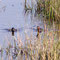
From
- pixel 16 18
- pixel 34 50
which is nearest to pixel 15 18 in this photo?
pixel 16 18

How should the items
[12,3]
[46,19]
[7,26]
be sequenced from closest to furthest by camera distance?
[7,26] → [46,19] → [12,3]

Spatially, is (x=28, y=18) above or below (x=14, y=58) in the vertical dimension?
above

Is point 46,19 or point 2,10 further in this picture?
point 2,10

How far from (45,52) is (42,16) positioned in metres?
3.15

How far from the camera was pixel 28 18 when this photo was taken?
7.33 metres

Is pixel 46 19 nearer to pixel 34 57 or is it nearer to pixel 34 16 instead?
pixel 34 16

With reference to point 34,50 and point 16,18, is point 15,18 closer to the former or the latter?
point 16,18

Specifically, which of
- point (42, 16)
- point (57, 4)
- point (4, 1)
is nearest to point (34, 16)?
point (42, 16)

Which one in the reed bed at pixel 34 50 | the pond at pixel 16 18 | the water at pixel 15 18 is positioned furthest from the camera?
the water at pixel 15 18

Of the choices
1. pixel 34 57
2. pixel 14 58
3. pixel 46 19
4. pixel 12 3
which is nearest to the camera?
pixel 34 57

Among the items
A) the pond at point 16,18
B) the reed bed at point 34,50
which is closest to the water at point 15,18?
the pond at point 16,18

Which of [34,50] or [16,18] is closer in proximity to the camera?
[34,50]

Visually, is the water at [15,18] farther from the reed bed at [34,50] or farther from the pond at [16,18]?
the reed bed at [34,50]

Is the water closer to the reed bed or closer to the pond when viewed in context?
the pond
